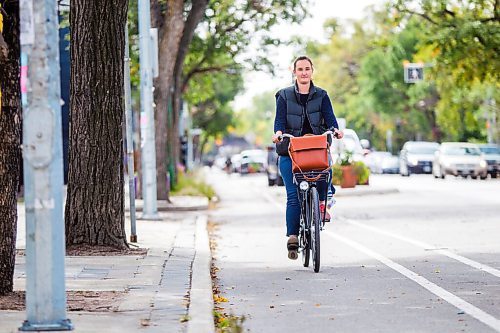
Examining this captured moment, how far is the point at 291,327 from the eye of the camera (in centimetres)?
853

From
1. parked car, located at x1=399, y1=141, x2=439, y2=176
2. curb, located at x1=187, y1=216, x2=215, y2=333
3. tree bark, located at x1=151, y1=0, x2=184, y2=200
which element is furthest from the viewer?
parked car, located at x1=399, y1=141, x2=439, y2=176

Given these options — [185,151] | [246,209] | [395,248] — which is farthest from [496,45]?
[395,248]

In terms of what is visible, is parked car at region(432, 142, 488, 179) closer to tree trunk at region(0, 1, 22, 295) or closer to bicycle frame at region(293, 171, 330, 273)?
bicycle frame at region(293, 171, 330, 273)

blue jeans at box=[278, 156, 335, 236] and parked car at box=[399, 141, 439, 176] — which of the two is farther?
parked car at box=[399, 141, 439, 176]

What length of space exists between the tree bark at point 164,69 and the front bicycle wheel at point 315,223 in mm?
16032

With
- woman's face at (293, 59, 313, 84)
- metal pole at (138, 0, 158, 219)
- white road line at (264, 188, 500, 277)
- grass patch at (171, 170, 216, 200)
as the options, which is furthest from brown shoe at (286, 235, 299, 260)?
grass patch at (171, 170, 216, 200)

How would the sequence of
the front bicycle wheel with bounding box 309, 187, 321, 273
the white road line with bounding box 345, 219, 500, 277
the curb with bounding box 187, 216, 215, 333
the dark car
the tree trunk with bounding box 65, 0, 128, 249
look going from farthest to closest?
1. the dark car
2. the tree trunk with bounding box 65, 0, 128, 249
3. the white road line with bounding box 345, 219, 500, 277
4. the front bicycle wheel with bounding box 309, 187, 321, 273
5. the curb with bounding box 187, 216, 215, 333

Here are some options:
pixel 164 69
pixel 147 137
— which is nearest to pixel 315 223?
pixel 147 137

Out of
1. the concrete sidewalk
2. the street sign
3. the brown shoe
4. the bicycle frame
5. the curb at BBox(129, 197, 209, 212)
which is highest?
the street sign

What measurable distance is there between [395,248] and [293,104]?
3.44m

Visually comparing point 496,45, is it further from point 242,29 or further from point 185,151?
point 185,151

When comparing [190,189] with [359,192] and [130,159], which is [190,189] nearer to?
[359,192]

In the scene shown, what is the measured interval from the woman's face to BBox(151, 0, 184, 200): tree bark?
1547 cm

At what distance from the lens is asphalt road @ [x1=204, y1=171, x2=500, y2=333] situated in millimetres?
8812
